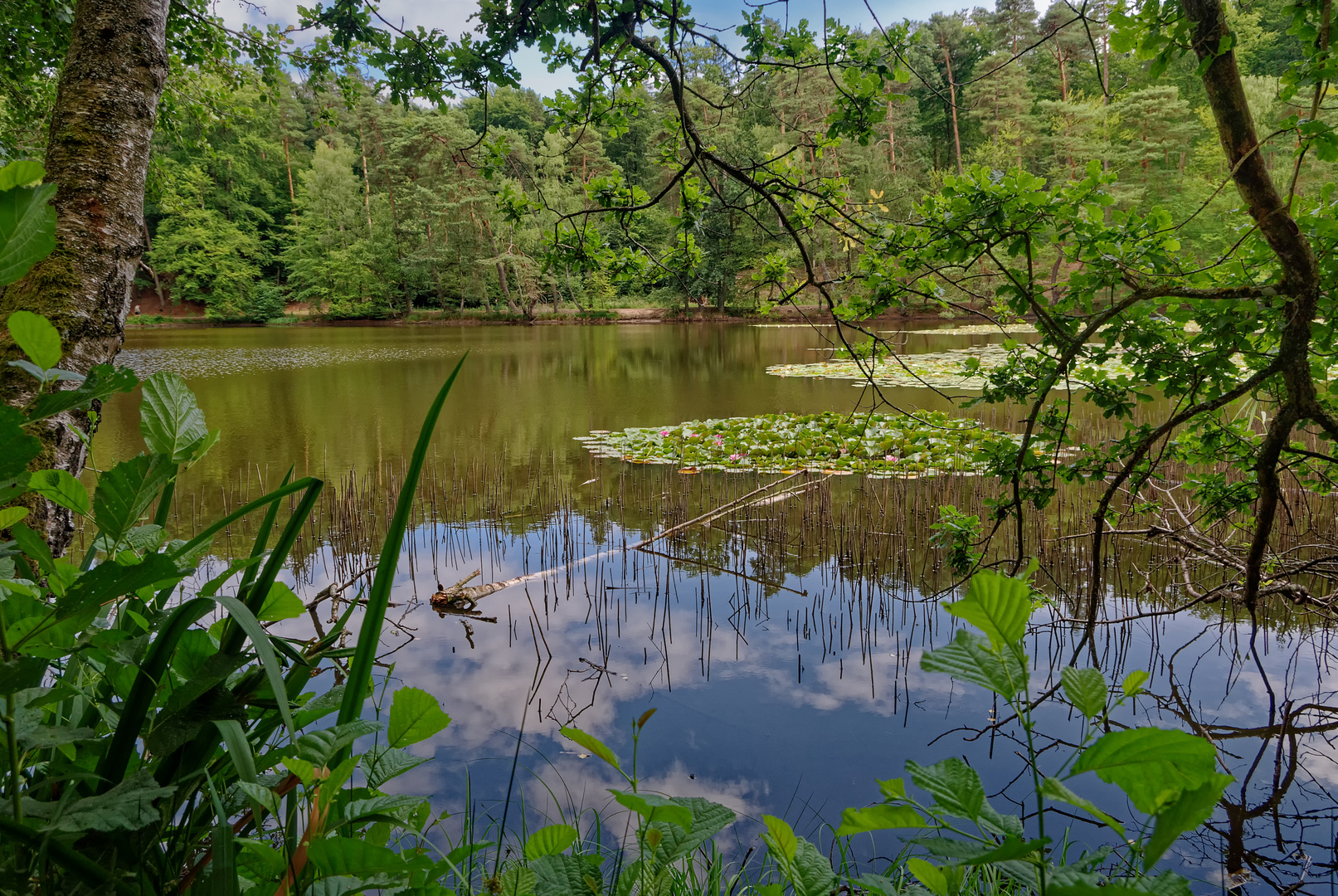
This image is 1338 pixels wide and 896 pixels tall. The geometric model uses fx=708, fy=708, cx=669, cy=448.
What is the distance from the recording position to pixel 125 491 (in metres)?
0.59

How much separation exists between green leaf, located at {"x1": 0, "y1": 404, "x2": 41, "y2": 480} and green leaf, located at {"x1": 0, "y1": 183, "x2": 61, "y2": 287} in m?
0.08

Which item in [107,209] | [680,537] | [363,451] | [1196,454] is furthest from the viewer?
[363,451]

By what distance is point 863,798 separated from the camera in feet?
7.89

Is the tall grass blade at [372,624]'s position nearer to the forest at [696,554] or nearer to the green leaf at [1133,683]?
the forest at [696,554]

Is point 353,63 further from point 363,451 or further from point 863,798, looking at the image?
point 363,451

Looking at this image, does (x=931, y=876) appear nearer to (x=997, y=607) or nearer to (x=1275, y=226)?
(x=997, y=607)

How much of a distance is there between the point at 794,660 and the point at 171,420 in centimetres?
311

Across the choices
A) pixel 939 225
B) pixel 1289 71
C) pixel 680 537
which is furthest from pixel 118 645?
pixel 680 537

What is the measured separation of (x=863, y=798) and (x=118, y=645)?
7.78 ft

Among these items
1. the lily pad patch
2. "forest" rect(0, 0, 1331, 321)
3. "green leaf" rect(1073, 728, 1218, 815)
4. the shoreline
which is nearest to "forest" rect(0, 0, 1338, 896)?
"green leaf" rect(1073, 728, 1218, 815)

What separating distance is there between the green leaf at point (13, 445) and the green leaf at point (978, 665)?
23.0 inches

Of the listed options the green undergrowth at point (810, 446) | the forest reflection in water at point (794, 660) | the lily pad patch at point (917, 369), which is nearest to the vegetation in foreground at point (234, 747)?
the forest reflection in water at point (794, 660)

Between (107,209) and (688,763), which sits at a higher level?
(107,209)

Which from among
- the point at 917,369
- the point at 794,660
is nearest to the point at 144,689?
the point at 794,660
